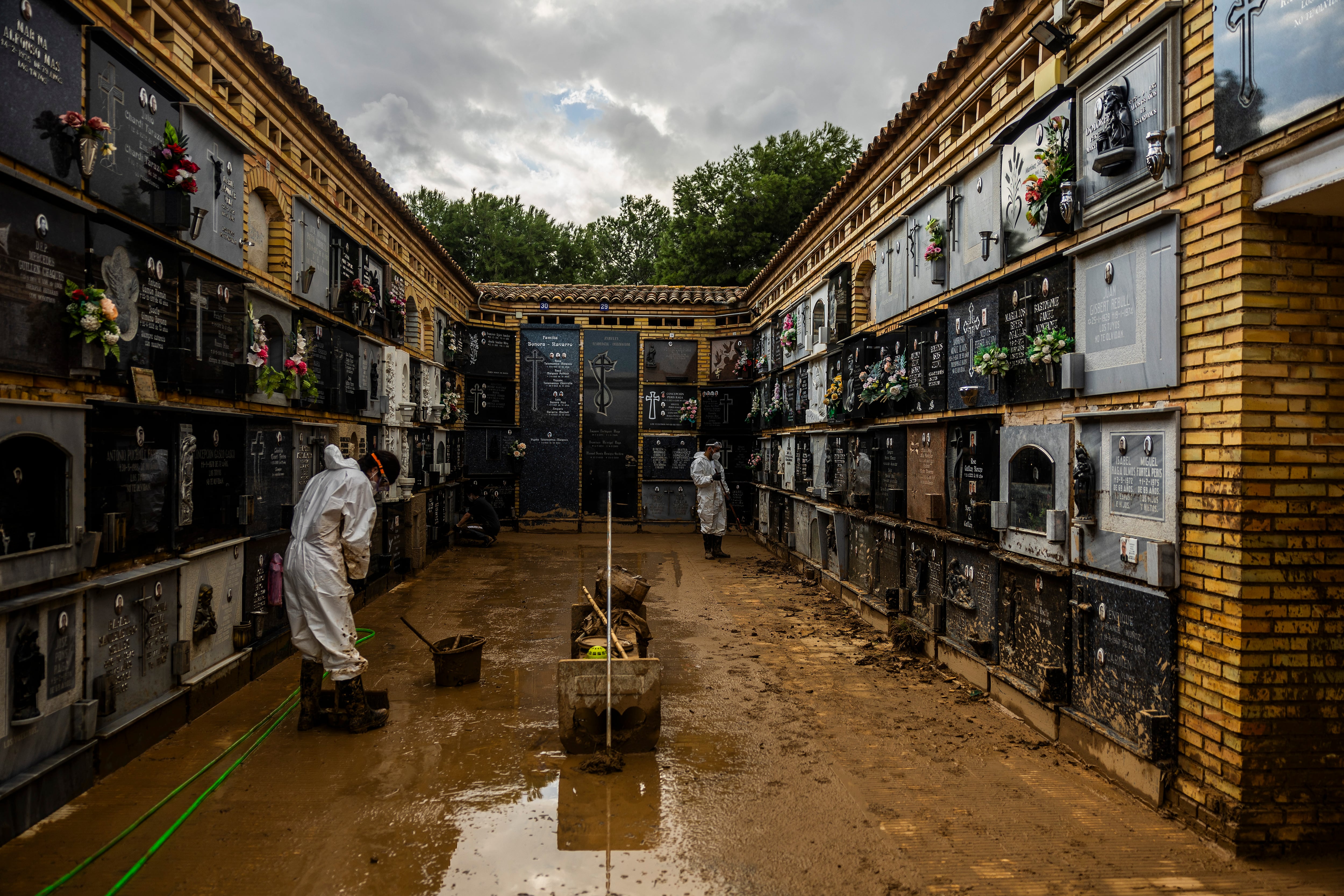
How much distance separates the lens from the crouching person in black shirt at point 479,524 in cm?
1521

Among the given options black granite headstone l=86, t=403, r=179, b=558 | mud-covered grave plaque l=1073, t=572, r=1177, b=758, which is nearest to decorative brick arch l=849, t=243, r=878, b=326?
mud-covered grave plaque l=1073, t=572, r=1177, b=758

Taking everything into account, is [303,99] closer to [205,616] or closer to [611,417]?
[205,616]

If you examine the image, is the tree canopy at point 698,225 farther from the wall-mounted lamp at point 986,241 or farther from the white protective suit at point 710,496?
the wall-mounted lamp at point 986,241

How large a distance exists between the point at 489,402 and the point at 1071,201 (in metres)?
13.9

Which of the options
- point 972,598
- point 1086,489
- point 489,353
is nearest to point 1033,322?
point 1086,489

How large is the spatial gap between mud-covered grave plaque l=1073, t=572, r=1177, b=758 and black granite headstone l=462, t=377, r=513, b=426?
14.0m

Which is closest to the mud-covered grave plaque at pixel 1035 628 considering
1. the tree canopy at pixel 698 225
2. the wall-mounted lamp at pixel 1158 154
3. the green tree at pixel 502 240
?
the wall-mounted lamp at pixel 1158 154

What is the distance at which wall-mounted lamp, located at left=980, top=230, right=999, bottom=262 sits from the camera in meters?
6.31

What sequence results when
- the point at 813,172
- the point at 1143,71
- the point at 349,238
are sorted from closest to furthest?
the point at 1143,71, the point at 349,238, the point at 813,172

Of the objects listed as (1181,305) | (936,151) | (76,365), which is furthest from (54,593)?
(936,151)

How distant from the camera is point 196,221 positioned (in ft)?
18.7

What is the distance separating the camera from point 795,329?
13.3 meters

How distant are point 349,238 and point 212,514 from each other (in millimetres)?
4818

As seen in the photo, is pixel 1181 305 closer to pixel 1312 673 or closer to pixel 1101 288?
pixel 1101 288
